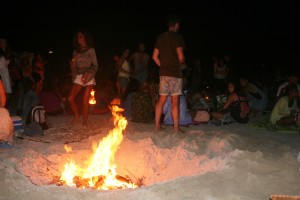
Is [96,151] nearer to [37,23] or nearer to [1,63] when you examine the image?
[1,63]

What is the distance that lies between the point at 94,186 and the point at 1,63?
5423 millimetres

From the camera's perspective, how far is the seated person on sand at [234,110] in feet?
27.8

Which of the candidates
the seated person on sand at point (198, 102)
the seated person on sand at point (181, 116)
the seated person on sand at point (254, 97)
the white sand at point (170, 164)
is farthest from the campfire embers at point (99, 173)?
the seated person on sand at point (254, 97)

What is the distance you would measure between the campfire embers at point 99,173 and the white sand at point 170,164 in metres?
0.13

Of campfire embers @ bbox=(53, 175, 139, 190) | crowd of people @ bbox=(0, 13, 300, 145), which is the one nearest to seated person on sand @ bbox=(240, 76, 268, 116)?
crowd of people @ bbox=(0, 13, 300, 145)

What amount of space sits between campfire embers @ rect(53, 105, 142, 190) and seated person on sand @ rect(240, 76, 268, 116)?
5468mm

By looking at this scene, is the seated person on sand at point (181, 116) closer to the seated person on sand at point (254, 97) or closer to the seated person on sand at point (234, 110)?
the seated person on sand at point (234, 110)

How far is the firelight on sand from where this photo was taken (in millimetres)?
4324

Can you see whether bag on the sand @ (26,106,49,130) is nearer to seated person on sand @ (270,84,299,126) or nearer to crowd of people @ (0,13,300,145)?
crowd of people @ (0,13,300,145)

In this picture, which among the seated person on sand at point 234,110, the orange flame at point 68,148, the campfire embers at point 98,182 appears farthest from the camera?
the seated person on sand at point 234,110

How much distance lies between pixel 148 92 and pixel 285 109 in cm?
321

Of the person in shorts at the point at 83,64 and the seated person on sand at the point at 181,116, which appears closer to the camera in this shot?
the person in shorts at the point at 83,64


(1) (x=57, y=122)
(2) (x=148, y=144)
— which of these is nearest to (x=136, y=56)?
(1) (x=57, y=122)

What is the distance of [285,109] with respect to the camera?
26.9 ft
